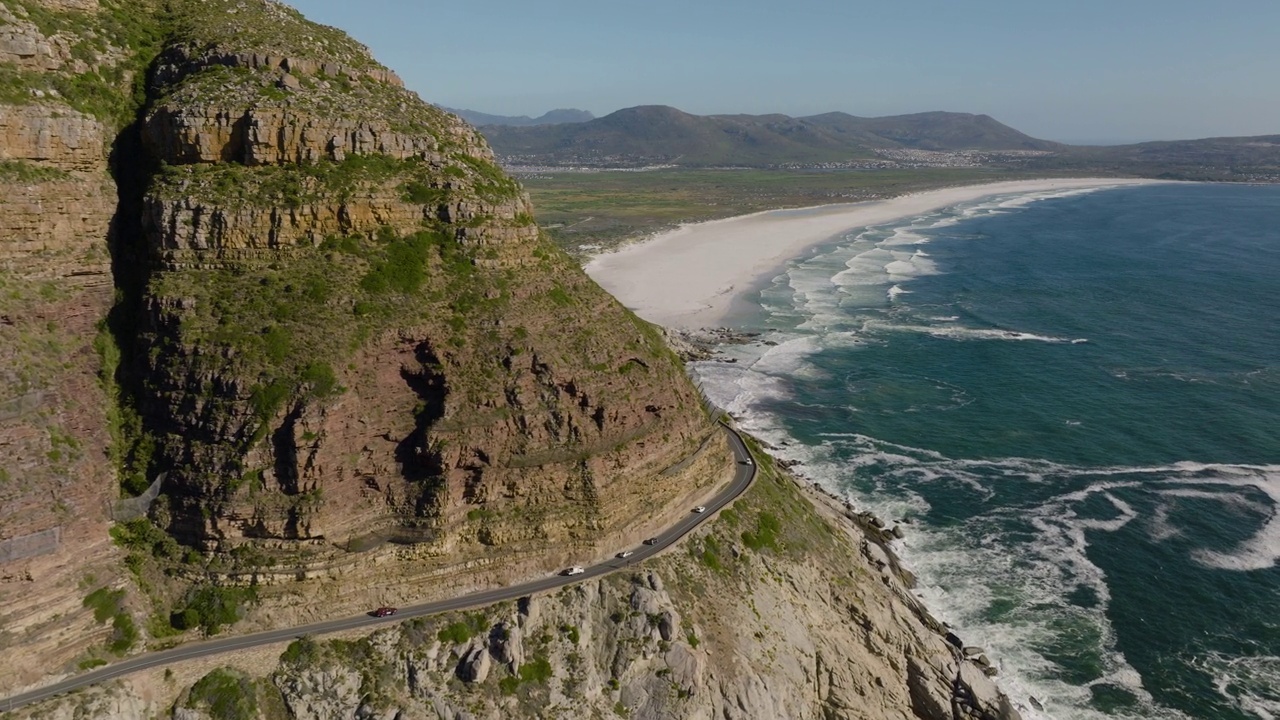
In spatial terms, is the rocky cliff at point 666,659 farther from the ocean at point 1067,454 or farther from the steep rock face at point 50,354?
the ocean at point 1067,454

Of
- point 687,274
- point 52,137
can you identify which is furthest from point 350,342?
point 687,274

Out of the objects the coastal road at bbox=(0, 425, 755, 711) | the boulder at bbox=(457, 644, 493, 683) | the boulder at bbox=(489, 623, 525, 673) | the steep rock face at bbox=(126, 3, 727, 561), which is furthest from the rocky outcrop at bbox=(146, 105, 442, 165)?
the boulder at bbox=(457, 644, 493, 683)

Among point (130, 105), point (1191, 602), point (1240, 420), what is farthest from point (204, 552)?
point (1240, 420)

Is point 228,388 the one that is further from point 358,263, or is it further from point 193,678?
point 193,678

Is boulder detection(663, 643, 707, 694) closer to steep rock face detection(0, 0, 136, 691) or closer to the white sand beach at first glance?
steep rock face detection(0, 0, 136, 691)

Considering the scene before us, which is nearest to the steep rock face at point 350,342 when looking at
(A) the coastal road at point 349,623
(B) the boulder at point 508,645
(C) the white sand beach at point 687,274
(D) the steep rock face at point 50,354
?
(A) the coastal road at point 349,623
